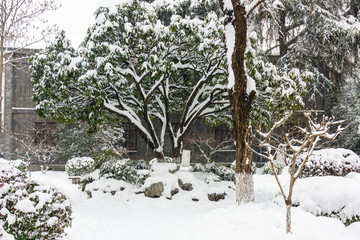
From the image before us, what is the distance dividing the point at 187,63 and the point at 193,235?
7.03 m

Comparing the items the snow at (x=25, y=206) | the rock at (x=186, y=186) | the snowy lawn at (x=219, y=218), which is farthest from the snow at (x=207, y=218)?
the snow at (x=25, y=206)

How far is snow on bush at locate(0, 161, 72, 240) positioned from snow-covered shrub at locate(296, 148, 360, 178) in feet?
25.2

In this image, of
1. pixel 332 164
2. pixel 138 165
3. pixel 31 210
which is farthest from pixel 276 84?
pixel 31 210

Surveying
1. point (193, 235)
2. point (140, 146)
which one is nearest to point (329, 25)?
point (140, 146)

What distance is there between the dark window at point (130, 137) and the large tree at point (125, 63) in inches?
369

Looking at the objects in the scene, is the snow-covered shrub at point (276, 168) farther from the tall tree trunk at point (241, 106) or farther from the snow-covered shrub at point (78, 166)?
the snow-covered shrub at point (78, 166)

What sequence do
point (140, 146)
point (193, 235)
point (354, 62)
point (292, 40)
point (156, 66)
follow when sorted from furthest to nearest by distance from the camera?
point (140, 146) → point (292, 40) → point (354, 62) → point (156, 66) → point (193, 235)

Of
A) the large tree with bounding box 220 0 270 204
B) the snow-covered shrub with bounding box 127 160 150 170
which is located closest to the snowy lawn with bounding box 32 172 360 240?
the large tree with bounding box 220 0 270 204

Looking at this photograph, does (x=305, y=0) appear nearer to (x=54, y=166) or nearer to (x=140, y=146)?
(x=140, y=146)

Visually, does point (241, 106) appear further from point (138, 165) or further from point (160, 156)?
point (138, 165)

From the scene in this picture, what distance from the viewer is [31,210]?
4590mm

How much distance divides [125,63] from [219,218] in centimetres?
623

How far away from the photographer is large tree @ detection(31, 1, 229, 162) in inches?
377

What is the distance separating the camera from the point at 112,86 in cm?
1045
